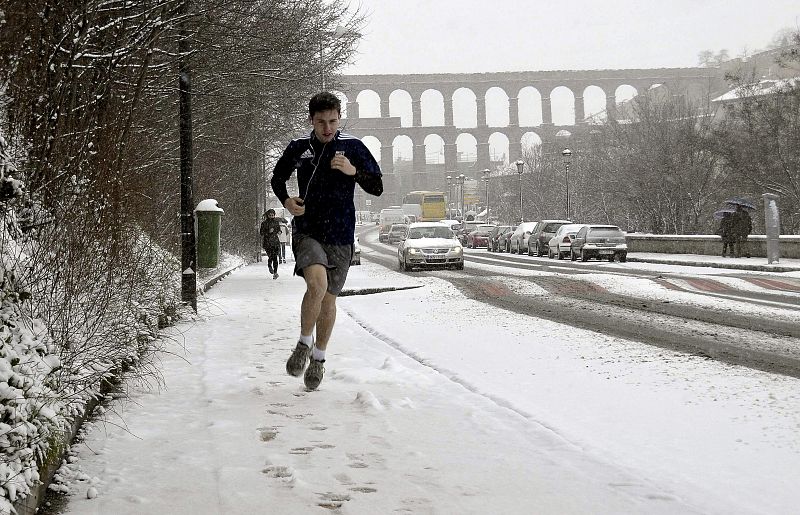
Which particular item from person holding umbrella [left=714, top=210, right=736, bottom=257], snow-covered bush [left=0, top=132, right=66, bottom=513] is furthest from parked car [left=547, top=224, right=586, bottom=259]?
snow-covered bush [left=0, top=132, right=66, bottom=513]

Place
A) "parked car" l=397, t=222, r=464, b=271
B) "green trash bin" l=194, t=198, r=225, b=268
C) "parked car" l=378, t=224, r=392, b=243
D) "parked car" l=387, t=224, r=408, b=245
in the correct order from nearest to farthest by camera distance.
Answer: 1. "green trash bin" l=194, t=198, r=225, b=268
2. "parked car" l=397, t=222, r=464, b=271
3. "parked car" l=387, t=224, r=408, b=245
4. "parked car" l=378, t=224, r=392, b=243

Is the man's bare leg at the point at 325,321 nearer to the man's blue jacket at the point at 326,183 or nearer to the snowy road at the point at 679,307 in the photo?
the man's blue jacket at the point at 326,183

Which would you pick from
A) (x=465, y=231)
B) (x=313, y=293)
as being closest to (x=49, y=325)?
(x=313, y=293)

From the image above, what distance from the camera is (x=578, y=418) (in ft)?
19.2

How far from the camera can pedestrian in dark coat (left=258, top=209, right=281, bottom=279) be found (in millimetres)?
24109

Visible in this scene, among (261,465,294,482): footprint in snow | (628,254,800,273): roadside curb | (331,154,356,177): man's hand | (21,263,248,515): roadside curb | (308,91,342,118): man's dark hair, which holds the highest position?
(308,91,342,118): man's dark hair

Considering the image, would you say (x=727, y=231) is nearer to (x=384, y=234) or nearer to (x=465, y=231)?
(x=465, y=231)

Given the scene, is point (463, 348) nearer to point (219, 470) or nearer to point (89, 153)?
point (89, 153)

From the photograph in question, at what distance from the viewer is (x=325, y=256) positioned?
22.0 feet

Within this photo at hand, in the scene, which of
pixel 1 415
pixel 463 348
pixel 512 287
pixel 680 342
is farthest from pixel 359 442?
pixel 512 287

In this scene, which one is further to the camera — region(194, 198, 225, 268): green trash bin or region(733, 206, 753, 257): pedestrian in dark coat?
region(733, 206, 753, 257): pedestrian in dark coat

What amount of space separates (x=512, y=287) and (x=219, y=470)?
15.4m

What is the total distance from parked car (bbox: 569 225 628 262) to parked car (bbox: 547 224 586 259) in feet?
7.54

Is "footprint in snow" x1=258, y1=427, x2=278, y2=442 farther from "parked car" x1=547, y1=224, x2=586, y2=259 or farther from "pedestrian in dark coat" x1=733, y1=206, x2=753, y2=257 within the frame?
"parked car" x1=547, y1=224, x2=586, y2=259
